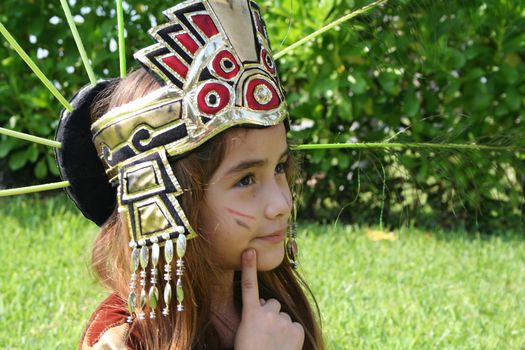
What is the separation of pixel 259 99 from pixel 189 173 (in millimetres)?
263

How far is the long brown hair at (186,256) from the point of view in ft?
7.21

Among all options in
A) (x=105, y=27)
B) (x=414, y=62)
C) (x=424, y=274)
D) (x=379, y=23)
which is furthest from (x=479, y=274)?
(x=105, y=27)

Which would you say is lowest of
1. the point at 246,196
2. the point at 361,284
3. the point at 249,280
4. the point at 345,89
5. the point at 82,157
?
the point at 361,284

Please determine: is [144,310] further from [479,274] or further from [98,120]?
[479,274]

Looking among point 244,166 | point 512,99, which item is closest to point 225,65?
point 244,166

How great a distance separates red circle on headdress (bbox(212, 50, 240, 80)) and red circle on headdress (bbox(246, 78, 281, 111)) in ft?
0.18

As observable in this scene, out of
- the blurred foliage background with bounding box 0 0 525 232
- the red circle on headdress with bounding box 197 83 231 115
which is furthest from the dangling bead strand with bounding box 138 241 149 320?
the blurred foliage background with bounding box 0 0 525 232

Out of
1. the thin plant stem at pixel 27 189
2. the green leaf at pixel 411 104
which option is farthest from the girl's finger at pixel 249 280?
the green leaf at pixel 411 104

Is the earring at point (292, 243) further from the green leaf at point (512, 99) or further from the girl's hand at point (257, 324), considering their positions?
the green leaf at point (512, 99)

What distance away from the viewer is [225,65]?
2.20 metres

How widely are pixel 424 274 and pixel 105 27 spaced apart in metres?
2.50

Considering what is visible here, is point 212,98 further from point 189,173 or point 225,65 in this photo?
point 189,173

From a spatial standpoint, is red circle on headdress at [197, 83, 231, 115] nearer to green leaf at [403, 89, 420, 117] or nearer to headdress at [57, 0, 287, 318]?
headdress at [57, 0, 287, 318]

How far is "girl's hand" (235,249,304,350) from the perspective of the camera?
7.63 feet
